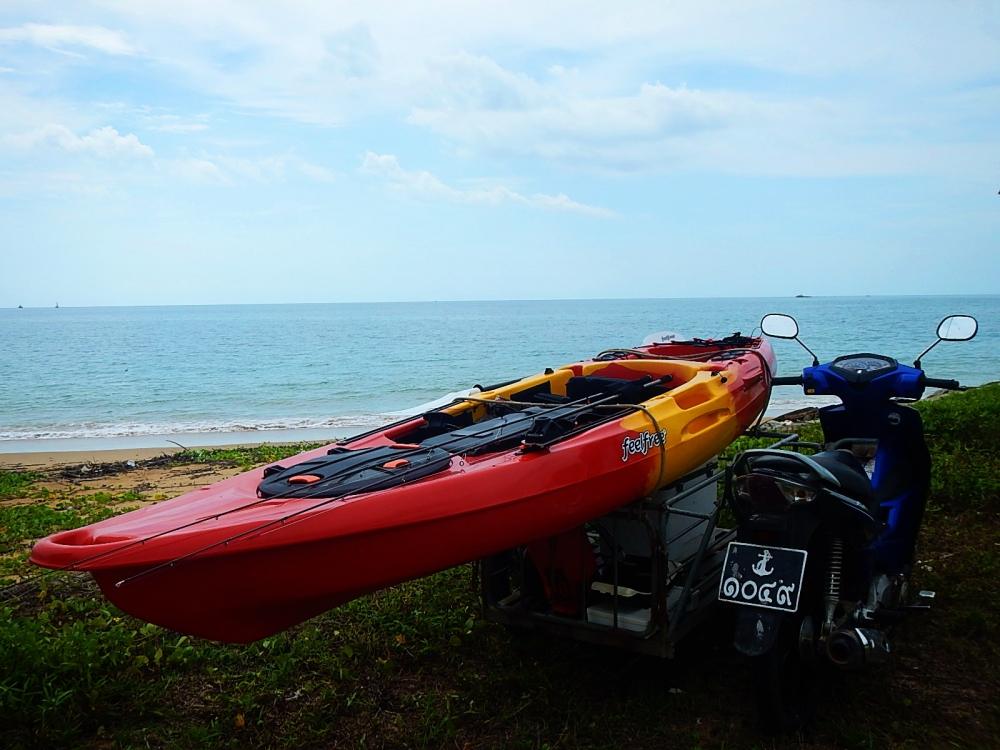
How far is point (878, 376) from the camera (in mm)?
3908

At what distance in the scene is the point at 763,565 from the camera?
9.84ft

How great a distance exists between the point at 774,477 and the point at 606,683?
54.5 inches

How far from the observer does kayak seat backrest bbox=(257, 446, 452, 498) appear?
3.39 meters

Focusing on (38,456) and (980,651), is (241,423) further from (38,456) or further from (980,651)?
(980,651)

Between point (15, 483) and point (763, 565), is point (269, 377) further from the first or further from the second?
point (763, 565)

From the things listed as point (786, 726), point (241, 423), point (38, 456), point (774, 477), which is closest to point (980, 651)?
point (786, 726)

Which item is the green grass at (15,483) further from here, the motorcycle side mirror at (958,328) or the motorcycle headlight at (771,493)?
the motorcycle side mirror at (958,328)

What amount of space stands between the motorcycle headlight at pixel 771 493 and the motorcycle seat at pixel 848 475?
0.19 metres

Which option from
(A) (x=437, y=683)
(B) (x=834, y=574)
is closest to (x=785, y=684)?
(B) (x=834, y=574)

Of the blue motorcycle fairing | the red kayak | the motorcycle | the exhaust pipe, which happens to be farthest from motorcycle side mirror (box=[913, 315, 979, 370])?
the exhaust pipe

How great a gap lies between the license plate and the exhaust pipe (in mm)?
304

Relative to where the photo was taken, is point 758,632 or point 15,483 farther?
point 15,483

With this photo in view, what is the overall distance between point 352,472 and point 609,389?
1.80 meters

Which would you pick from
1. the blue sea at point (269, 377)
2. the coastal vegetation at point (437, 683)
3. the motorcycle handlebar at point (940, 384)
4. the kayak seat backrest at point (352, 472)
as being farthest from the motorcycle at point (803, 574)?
the blue sea at point (269, 377)
